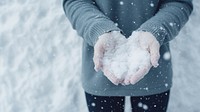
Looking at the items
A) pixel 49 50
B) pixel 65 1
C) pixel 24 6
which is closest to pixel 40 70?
pixel 49 50

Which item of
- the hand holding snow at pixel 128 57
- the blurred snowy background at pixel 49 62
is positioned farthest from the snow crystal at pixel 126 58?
the blurred snowy background at pixel 49 62

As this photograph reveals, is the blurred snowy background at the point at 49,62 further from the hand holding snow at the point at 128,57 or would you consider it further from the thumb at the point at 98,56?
the thumb at the point at 98,56

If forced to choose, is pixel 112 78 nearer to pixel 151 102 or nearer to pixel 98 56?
pixel 98 56

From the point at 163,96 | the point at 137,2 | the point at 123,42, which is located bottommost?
the point at 163,96

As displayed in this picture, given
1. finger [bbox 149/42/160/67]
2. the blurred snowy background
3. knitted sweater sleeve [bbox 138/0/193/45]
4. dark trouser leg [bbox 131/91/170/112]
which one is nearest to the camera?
finger [bbox 149/42/160/67]

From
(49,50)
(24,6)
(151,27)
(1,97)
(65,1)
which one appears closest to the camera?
(151,27)

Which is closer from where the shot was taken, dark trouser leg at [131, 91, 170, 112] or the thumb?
the thumb

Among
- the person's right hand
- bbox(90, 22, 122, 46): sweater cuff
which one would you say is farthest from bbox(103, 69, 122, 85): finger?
bbox(90, 22, 122, 46): sweater cuff

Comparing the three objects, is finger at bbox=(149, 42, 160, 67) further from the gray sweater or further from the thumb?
the thumb

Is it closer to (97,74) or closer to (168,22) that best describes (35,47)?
(97,74)
